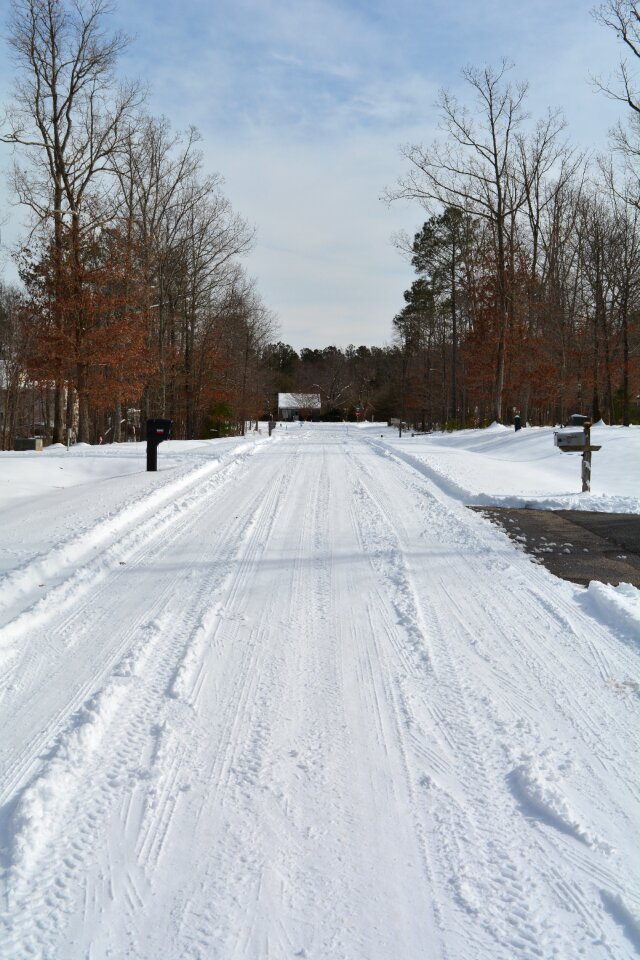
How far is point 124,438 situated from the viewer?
39.2 m

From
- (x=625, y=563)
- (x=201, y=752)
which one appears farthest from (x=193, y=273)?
(x=201, y=752)

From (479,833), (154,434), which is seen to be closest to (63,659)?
(479,833)

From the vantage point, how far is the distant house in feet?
307

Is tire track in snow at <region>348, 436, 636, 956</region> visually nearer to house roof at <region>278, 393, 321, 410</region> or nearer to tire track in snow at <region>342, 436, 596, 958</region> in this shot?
tire track in snow at <region>342, 436, 596, 958</region>

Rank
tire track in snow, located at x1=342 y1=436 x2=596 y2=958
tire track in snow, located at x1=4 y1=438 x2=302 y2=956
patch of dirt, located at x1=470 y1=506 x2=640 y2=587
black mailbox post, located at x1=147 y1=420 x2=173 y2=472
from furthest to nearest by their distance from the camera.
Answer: black mailbox post, located at x1=147 y1=420 x2=173 y2=472 → patch of dirt, located at x1=470 y1=506 x2=640 y2=587 → tire track in snow, located at x1=4 y1=438 x2=302 y2=956 → tire track in snow, located at x1=342 y1=436 x2=596 y2=958

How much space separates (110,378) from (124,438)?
61.9ft

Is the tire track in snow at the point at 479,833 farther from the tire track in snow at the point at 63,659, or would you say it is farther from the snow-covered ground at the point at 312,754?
the tire track in snow at the point at 63,659

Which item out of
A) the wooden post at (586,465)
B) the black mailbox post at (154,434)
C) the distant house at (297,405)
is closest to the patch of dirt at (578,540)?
the wooden post at (586,465)

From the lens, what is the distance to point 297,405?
9506cm

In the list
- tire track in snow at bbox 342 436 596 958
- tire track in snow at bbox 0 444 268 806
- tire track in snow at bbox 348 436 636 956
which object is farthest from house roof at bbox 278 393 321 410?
tire track in snow at bbox 342 436 596 958

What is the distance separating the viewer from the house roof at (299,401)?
307 feet

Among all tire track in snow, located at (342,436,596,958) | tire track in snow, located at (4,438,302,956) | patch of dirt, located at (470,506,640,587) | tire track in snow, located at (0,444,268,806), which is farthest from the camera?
patch of dirt, located at (470,506,640,587)

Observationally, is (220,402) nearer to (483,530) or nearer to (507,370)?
(507,370)

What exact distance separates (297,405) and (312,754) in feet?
304
